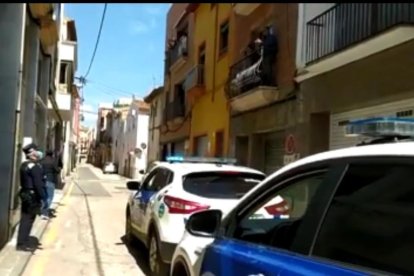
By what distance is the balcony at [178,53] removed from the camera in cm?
2730

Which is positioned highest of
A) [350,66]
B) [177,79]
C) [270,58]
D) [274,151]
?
[177,79]

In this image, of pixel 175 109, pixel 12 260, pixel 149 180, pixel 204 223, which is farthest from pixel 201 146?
pixel 204 223

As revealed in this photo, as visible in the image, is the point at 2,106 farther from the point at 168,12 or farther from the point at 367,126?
the point at 168,12

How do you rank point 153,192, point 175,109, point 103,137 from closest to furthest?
point 153,192
point 175,109
point 103,137

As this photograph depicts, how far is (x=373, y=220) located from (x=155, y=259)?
19.6 ft

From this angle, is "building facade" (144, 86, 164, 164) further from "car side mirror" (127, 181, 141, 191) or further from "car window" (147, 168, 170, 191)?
"car window" (147, 168, 170, 191)

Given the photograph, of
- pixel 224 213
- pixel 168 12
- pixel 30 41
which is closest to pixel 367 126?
pixel 224 213

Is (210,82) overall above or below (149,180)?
above

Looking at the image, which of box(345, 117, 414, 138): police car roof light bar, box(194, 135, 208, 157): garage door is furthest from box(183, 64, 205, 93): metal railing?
box(345, 117, 414, 138): police car roof light bar

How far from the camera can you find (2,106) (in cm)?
1033

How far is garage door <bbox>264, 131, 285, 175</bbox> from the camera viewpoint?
15.6m

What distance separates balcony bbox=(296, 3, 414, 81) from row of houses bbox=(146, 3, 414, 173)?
2 cm

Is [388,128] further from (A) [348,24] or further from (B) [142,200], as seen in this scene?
(A) [348,24]

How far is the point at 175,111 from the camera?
1125 inches
